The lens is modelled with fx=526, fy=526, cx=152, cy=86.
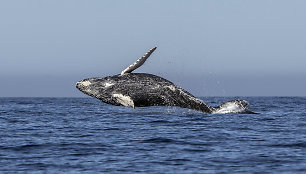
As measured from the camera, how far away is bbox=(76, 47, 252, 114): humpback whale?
23.1 metres

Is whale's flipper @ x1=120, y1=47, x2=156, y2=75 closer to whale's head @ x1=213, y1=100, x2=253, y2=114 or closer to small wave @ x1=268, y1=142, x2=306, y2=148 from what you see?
whale's head @ x1=213, y1=100, x2=253, y2=114

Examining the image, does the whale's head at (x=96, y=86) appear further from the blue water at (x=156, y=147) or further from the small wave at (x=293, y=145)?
the small wave at (x=293, y=145)

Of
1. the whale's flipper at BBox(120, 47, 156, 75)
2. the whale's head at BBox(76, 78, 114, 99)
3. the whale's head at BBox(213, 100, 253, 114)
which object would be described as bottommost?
the whale's head at BBox(213, 100, 253, 114)

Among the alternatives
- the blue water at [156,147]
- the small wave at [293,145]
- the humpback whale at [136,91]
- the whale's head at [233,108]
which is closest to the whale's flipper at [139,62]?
the humpback whale at [136,91]

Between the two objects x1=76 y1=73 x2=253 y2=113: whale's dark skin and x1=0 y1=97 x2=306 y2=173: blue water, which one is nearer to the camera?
x1=0 y1=97 x2=306 y2=173: blue water

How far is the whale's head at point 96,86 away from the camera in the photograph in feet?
76.4

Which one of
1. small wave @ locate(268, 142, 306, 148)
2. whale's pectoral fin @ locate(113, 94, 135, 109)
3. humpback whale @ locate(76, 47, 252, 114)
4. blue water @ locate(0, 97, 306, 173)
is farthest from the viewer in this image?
humpback whale @ locate(76, 47, 252, 114)

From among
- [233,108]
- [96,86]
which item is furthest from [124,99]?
[233,108]

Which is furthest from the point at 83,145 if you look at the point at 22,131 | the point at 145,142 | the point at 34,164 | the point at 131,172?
the point at 22,131

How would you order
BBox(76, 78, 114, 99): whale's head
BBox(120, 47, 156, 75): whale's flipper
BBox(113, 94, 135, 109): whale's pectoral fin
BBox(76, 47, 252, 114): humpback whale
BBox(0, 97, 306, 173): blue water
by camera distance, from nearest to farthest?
BBox(0, 97, 306, 173): blue water
BBox(120, 47, 156, 75): whale's flipper
BBox(113, 94, 135, 109): whale's pectoral fin
BBox(76, 47, 252, 114): humpback whale
BBox(76, 78, 114, 99): whale's head

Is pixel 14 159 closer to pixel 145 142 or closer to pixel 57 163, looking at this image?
pixel 57 163

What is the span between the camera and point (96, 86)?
77.9 ft

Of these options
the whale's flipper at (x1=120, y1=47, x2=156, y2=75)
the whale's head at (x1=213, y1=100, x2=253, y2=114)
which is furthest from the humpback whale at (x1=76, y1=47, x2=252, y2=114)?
the whale's head at (x1=213, y1=100, x2=253, y2=114)

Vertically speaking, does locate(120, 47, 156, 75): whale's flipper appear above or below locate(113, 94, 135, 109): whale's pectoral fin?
above
